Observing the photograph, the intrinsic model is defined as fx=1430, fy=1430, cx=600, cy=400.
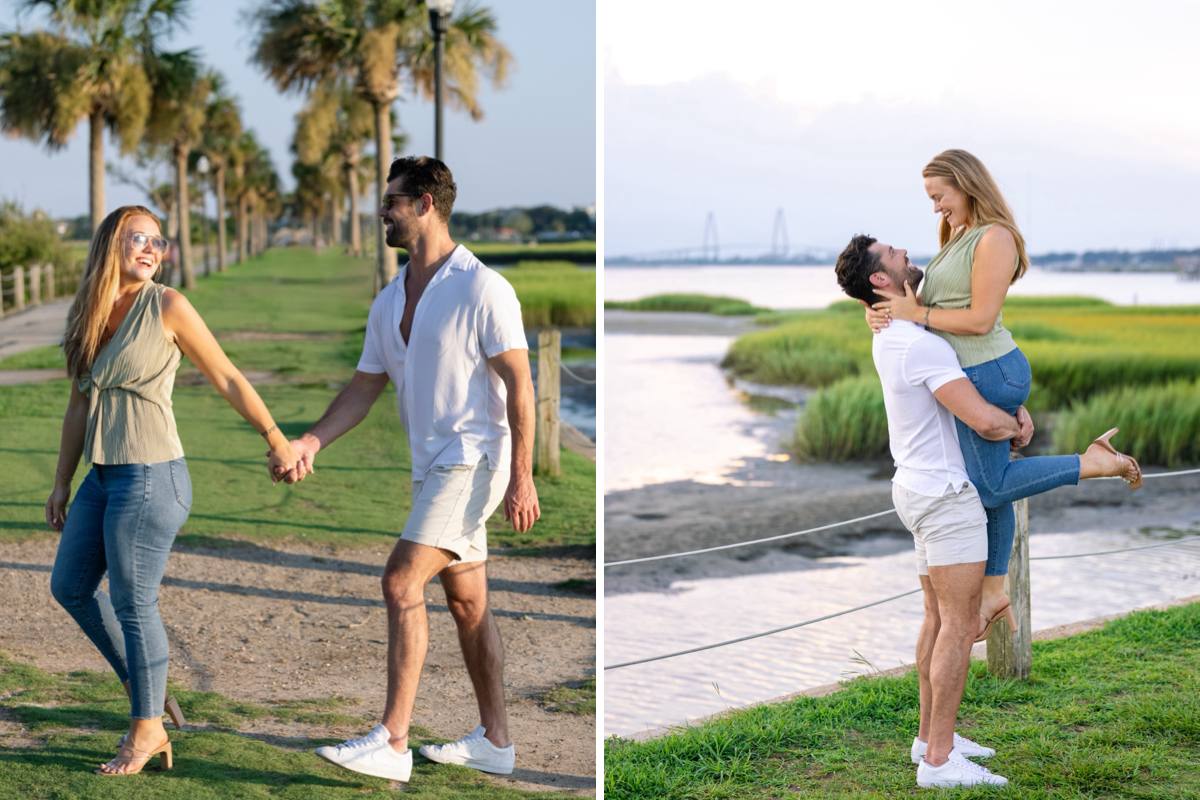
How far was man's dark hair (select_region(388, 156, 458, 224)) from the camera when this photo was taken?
315 cm

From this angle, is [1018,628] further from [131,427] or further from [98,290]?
[98,290]

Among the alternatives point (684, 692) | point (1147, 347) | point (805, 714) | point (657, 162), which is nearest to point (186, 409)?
point (684, 692)

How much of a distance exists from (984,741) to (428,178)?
2227 millimetres

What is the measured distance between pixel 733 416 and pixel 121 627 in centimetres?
1589

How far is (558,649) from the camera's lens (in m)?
4.96

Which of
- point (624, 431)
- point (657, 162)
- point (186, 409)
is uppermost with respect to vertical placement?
point (657, 162)

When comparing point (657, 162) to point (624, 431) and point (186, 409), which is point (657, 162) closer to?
point (624, 431)

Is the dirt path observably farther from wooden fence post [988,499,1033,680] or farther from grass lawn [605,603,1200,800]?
wooden fence post [988,499,1033,680]

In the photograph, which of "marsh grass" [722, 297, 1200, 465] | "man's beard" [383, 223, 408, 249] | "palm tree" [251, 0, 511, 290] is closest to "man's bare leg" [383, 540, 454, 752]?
"man's beard" [383, 223, 408, 249]

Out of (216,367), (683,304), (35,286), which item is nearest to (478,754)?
(216,367)

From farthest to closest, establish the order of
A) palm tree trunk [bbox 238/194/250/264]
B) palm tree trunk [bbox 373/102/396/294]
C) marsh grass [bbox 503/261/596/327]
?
palm tree trunk [bbox 238/194/250/264] < marsh grass [bbox 503/261/596/327] < palm tree trunk [bbox 373/102/396/294]

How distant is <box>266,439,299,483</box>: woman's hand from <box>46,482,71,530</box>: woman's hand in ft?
1.63

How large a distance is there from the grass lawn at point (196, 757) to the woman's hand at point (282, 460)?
742 millimetres

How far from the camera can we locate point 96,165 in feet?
56.2
